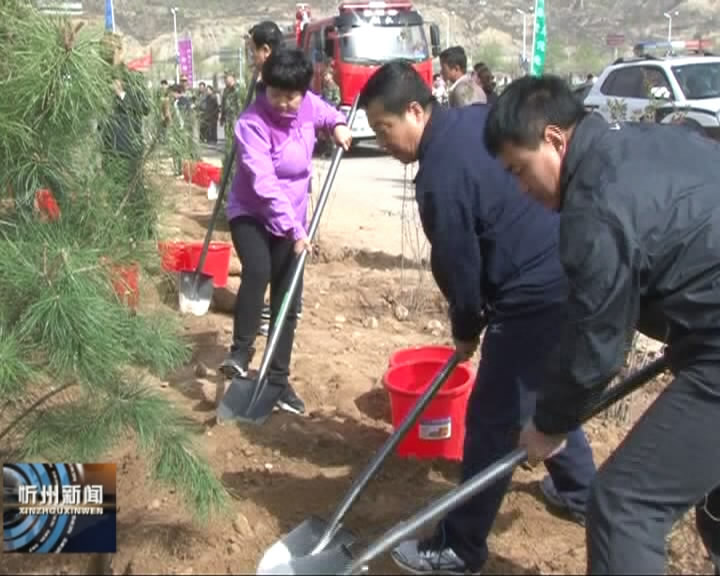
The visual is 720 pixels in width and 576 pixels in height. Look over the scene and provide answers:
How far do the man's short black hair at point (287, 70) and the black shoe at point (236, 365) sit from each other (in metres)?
1.20

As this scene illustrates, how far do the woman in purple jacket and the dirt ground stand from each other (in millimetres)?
276

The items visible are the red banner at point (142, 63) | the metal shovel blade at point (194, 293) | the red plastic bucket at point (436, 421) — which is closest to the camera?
the red banner at point (142, 63)

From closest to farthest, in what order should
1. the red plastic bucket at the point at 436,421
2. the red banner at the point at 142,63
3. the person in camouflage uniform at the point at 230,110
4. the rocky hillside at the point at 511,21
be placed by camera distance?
the red banner at the point at 142,63 → the red plastic bucket at the point at 436,421 → the person in camouflage uniform at the point at 230,110 → the rocky hillside at the point at 511,21

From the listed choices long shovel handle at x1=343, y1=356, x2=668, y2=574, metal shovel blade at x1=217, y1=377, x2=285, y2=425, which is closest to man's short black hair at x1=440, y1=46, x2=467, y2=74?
metal shovel blade at x1=217, y1=377, x2=285, y2=425

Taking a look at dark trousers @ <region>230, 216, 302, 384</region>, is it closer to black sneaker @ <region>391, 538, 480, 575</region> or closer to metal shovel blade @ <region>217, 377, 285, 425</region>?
metal shovel blade @ <region>217, 377, 285, 425</region>

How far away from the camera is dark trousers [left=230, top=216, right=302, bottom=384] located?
14.3 ft

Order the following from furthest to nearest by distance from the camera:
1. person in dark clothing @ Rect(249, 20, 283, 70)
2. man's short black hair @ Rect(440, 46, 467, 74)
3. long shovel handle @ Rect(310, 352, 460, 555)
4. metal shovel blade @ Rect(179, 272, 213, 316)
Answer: man's short black hair @ Rect(440, 46, 467, 74), metal shovel blade @ Rect(179, 272, 213, 316), person in dark clothing @ Rect(249, 20, 283, 70), long shovel handle @ Rect(310, 352, 460, 555)

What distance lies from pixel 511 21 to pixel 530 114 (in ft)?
185

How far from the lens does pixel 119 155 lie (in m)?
3.25

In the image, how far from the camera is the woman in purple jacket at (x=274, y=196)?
4215 mm

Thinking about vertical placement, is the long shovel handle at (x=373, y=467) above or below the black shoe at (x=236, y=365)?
above

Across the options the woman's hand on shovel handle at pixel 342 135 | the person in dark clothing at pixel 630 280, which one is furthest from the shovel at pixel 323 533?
the woman's hand on shovel handle at pixel 342 135

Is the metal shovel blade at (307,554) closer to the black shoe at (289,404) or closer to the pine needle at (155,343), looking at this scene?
the pine needle at (155,343)

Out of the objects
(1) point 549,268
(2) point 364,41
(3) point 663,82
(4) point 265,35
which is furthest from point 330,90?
(1) point 549,268
